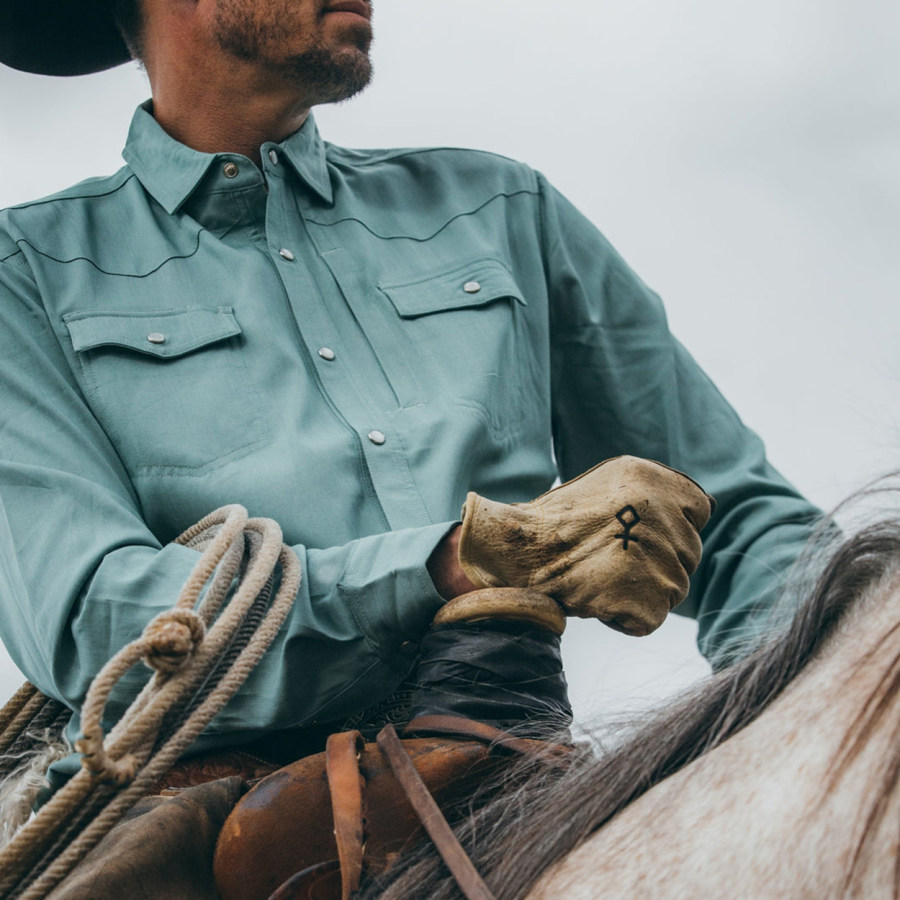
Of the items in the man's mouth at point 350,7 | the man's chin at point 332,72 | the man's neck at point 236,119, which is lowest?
the man's neck at point 236,119

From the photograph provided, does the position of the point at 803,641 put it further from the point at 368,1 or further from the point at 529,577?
the point at 368,1

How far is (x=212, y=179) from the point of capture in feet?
5.71

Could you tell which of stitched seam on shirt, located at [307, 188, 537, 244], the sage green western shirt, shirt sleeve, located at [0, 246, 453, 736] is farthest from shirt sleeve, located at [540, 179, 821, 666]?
shirt sleeve, located at [0, 246, 453, 736]

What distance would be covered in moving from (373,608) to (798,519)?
2.28ft

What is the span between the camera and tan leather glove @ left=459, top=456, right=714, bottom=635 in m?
1.15

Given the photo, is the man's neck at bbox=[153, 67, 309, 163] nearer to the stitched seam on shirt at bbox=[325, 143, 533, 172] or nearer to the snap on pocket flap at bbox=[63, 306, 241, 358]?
the stitched seam on shirt at bbox=[325, 143, 533, 172]

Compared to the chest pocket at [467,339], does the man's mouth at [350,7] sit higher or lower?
higher

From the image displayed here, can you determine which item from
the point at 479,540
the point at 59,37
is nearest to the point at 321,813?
the point at 479,540

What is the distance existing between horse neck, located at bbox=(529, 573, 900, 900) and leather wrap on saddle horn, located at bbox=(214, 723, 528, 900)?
187mm

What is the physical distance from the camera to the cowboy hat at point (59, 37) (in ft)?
7.06

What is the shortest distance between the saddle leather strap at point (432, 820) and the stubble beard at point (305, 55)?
1.07m

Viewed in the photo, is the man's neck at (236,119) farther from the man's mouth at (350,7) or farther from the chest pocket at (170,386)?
the chest pocket at (170,386)

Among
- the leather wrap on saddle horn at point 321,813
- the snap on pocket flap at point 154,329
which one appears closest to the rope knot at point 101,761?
the leather wrap on saddle horn at point 321,813

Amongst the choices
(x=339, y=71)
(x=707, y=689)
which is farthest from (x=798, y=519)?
(x=339, y=71)
